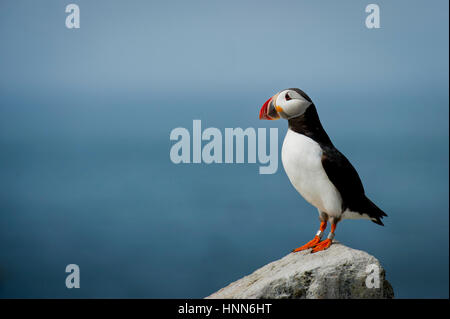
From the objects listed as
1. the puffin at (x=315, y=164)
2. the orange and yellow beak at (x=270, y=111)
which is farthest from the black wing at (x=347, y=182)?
the orange and yellow beak at (x=270, y=111)

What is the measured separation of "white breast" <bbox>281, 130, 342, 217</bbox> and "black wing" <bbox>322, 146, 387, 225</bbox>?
3 cm

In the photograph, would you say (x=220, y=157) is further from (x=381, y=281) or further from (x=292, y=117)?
(x=381, y=281)

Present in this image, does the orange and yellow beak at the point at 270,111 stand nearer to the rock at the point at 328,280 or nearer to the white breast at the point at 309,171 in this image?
the white breast at the point at 309,171

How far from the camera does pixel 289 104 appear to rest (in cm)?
302

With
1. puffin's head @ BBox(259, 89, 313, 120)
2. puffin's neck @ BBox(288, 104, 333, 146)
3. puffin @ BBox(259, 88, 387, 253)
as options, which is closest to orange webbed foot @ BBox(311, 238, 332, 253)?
puffin @ BBox(259, 88, 387, 253)

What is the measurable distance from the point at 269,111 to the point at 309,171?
38 cm

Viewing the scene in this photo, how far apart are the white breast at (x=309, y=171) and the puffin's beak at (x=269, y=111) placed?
0.12 m

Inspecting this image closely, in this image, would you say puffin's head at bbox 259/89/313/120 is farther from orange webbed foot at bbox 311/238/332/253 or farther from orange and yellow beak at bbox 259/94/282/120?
orange webbed foot at bbox 311/238/332/253

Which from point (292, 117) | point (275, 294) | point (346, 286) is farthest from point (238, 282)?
point (292, 117)

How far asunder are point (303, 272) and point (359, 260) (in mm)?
282

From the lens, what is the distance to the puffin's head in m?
3.02

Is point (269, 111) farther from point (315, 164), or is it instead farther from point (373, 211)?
point (373, 211)

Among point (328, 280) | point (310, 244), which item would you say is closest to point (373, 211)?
point (310, 244)
